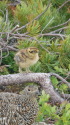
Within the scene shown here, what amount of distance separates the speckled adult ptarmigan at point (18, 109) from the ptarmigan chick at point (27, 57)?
2.44ft

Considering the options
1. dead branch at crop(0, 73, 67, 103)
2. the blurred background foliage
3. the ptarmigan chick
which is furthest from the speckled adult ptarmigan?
the ptarmigan chick

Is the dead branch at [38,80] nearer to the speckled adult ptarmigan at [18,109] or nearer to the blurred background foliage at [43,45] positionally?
the blurred background foliage at [43,45]

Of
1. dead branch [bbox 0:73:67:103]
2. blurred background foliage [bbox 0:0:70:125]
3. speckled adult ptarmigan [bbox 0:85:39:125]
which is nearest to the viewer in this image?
speckled adult ptarmigan [bbox 0:85:39:125]

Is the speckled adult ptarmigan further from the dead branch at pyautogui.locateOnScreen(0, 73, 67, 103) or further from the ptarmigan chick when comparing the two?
the ptarmigan chick

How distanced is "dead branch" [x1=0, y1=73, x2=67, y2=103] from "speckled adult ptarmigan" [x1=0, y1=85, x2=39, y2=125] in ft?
1.61

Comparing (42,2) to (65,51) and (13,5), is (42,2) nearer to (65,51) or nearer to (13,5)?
(13,5)

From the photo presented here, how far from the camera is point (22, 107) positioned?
3.90 meters

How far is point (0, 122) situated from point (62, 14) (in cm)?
290

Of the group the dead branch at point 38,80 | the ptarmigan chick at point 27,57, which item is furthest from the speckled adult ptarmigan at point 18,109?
the ptarmigan chick at point 27,57

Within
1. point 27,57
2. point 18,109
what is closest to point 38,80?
point 27,57

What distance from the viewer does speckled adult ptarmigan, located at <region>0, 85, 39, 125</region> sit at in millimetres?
3795

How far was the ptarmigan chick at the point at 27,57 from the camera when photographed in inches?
→ 185

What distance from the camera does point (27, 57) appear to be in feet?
15.7

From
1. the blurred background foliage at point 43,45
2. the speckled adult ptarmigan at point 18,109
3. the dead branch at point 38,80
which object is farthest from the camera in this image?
the blurred background foliage at point 43,45
